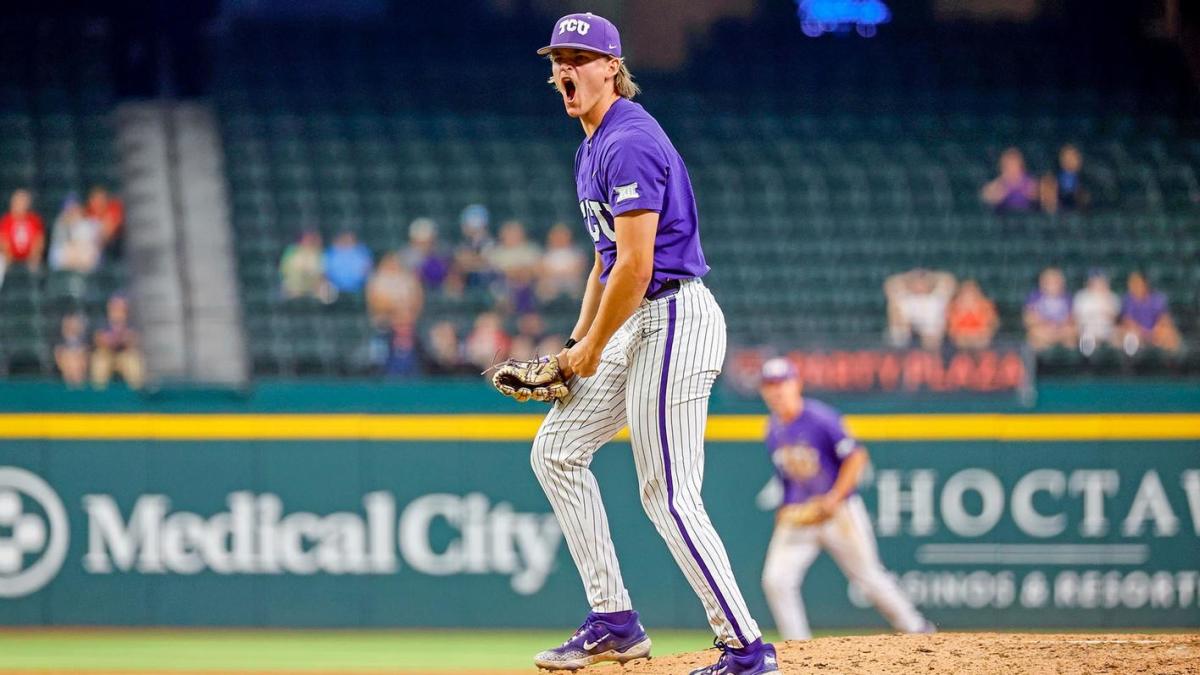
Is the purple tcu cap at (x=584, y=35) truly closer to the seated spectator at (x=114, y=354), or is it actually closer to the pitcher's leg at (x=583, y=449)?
the pitcher's leg at (x=583, y=449)

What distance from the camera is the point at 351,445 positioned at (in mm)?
10758

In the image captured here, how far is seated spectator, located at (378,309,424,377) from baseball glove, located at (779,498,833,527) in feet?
10.5

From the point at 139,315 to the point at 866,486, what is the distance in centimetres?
595

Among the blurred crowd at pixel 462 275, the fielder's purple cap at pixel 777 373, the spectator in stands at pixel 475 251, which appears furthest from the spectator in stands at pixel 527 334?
the fielder's purple cap at pixel 777 373

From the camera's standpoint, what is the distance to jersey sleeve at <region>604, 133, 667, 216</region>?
4.67 metres

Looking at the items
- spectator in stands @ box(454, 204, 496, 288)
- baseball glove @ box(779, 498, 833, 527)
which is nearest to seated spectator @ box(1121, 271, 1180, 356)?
baseball glove @ box(779, 498, 833, 527)

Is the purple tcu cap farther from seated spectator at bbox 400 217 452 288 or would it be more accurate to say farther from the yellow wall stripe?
seated spectator at bbox 400 217 452 288

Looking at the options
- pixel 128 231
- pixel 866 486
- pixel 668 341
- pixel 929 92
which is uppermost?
pixel 929 92

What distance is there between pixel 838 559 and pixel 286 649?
3619mm

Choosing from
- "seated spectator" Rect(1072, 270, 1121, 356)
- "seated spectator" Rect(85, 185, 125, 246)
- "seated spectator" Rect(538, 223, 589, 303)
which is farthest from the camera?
"seated spectator" Rect(85, 185, 125, 246)

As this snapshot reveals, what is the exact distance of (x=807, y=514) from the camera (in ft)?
30.6

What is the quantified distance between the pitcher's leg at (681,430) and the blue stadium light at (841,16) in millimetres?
11233

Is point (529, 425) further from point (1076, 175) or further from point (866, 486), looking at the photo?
point (1076, 175)

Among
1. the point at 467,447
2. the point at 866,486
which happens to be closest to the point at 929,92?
the point at 866,486
